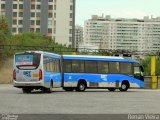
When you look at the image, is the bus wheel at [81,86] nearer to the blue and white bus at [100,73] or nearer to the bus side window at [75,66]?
the blue and white bus at [100,73]

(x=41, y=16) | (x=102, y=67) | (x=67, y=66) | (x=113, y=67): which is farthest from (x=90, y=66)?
(x=41, y=16)

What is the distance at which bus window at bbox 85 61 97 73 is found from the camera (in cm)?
3859

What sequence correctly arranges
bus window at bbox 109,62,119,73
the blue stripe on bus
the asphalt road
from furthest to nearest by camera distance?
1. bus window at bbox 109,62,119,73
2. the blue stripe on bus
3. the asphalt road

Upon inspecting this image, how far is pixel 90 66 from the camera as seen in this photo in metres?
38.9

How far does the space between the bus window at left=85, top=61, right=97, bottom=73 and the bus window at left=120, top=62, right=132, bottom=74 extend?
2.47 metres

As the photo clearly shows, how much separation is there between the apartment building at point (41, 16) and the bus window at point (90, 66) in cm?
8704

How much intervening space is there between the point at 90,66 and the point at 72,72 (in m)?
1.86

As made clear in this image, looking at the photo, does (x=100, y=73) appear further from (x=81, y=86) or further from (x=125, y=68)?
(x=125, y=68)

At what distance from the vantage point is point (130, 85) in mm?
40562

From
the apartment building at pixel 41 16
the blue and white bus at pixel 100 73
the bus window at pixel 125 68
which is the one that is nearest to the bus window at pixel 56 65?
the blue and white bus at pixel 100 73

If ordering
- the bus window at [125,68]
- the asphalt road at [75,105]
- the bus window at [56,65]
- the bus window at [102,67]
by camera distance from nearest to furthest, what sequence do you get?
the asphalt road at [75,105] < the bus window at [56,65] < the bus window at [102,67] < the bus window at [125,68]

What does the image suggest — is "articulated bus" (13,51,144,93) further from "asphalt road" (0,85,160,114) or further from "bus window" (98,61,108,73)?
"asphalt road" (0,85,160,114)

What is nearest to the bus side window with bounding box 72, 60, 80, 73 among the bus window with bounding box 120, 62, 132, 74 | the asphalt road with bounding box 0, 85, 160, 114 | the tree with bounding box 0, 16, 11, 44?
the bus window with bounding box 120, 62, 132, 74

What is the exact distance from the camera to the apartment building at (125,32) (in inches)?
6501
